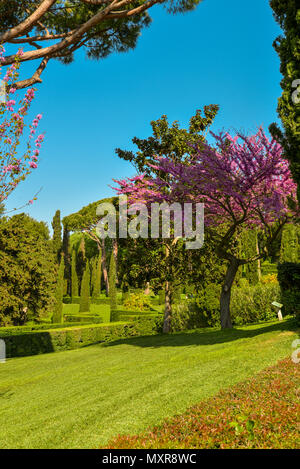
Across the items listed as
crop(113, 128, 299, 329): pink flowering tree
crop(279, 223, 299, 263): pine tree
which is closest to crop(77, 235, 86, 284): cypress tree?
crop(279, 223, 299, 263): pine tree

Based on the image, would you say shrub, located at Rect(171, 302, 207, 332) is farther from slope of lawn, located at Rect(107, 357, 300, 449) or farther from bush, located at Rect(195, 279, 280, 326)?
slope of lawn, located at Rect(107, 357, 300, 449)

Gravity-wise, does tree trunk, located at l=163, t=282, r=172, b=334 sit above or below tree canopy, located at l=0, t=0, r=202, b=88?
below

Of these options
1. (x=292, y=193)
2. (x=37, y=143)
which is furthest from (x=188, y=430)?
(x=292, y=193)

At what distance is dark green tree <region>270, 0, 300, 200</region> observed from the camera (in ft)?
25.7

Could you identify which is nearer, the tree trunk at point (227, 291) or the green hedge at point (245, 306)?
the tree trunk at point (227, 291)

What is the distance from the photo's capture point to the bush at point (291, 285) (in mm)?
9242

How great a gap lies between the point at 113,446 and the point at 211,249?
12436mm

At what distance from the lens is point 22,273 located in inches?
776

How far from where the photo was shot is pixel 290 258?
3125cm

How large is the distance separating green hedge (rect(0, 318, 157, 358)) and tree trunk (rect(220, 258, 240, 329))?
27.7ft

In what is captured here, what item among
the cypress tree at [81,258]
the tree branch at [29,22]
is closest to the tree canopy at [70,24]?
the tree branch at [29,22]

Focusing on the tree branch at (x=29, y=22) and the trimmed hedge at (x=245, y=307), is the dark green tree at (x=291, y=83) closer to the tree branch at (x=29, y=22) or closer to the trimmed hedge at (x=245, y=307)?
the tree branch at (x=29, y=22)

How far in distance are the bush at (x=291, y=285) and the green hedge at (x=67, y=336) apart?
12.6 meters
